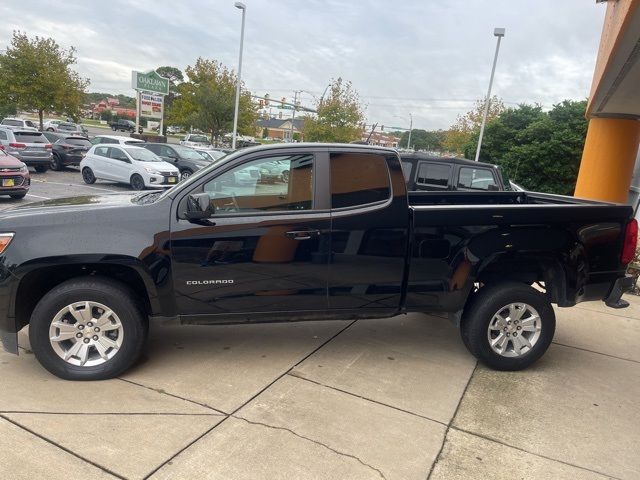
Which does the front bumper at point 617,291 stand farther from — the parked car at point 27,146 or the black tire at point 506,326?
the parked car at point 27,146

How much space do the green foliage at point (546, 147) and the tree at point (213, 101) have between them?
2218 centimetres

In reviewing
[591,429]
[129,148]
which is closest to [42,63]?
[129,148]

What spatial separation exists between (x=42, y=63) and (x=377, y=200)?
33.7m

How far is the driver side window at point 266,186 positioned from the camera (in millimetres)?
3812

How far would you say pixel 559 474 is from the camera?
2.91 meters

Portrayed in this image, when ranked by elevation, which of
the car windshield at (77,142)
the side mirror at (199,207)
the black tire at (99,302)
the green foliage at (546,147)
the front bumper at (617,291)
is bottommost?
the black tire at (99,302)

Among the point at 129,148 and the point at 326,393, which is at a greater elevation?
the point at 129,148

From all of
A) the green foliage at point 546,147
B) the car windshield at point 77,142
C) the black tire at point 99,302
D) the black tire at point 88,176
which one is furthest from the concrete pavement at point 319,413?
the car windshield at point 77,142

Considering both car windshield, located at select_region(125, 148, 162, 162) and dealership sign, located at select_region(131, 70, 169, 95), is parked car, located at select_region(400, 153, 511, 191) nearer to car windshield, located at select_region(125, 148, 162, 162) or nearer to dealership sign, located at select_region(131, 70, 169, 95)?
car windshield, located at select_region(125, 148, 162, 162)

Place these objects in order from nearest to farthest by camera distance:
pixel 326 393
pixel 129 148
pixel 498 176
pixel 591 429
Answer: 1. pixel 591 429
2. pixel 326 393
3. pixel 498 176
4. pixel 129 148

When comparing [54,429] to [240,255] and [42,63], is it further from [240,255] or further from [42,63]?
[42,63]

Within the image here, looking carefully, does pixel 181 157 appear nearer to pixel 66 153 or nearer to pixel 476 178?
pixel 66 153

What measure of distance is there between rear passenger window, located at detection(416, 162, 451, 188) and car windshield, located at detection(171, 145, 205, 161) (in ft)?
46.5

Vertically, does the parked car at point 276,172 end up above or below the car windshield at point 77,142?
above
